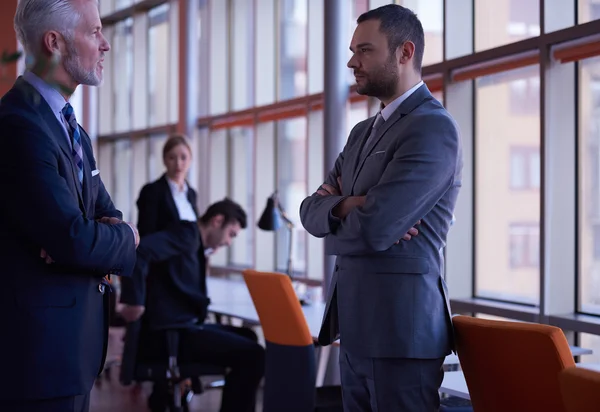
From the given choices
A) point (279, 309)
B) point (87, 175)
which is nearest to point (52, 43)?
point (87, 175)

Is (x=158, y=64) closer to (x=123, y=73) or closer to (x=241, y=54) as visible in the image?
(x=123, y=73)

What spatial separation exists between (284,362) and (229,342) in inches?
34.0

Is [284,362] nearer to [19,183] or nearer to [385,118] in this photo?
[385,118]

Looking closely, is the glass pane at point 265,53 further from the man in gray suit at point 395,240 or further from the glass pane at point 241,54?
the man in gray suit at point 395,240

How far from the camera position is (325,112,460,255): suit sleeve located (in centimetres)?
198

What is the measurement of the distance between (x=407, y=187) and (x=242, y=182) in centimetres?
647

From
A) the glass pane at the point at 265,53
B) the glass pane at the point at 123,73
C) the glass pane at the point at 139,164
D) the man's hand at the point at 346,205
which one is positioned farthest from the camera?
the glass pane at the point at 123,73

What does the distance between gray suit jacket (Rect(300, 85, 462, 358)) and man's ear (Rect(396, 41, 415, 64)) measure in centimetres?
12

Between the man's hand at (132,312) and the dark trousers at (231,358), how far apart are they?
1.04 ft

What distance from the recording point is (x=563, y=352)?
172 centimetres

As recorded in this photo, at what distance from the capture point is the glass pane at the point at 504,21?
185 inches

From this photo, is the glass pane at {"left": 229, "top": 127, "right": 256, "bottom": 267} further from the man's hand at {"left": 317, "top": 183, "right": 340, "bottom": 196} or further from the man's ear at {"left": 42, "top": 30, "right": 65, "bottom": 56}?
the man's ear at {"left": 42, "top": 30, "right": 65, "bottom": 56}

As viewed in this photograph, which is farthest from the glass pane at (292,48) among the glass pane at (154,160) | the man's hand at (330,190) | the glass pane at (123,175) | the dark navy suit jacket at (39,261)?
the dark navy suit jacket at (39,261)

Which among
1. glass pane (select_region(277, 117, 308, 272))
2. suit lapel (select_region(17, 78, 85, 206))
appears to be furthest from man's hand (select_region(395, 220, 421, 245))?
glass pane (select_region(277, 117, 308, 272))
